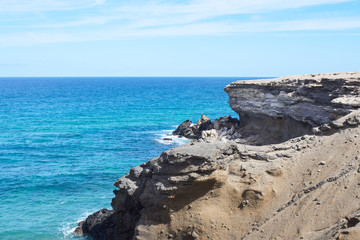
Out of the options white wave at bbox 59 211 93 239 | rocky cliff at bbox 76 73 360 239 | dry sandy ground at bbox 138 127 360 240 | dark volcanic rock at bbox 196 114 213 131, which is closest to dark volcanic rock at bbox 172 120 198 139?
dark volcanic rock at bbox 196 114 213 131

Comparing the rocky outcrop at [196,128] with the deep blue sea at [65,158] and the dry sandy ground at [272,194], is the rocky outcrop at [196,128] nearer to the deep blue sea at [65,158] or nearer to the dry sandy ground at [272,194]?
the deep blue sea at [65,158]

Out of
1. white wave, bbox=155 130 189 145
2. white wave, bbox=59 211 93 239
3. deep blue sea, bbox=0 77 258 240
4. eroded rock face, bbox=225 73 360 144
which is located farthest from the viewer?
white wave, bbox=155 130 189 145

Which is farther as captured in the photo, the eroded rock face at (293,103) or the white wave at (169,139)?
the white wave at (169,139)

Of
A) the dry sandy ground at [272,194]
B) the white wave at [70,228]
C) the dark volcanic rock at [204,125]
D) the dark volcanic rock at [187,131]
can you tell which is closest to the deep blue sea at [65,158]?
the white wave at [70,228]

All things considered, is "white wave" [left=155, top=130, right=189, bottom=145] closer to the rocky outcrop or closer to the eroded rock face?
the rocky outcrop

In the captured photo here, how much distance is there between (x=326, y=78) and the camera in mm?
A: 30703

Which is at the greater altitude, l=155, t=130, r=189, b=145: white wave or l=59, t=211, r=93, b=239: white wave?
l=155, t=130, r=189, b=145: white wave

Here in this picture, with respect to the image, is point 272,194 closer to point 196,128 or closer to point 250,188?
point 250,188

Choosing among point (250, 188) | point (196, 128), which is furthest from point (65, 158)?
point (250, 188)

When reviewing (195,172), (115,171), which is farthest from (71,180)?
(195,172)

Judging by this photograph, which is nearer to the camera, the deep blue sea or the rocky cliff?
the rocky cliff

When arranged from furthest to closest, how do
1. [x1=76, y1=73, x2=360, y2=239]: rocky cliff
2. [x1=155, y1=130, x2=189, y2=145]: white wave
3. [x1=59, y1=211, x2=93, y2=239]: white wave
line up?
[x1=155, y1=130, x2=189, y2=145]: white wave, [x1=59, y1=211, x2=93, y2=239]: white wave, [x1=76, y1=73, x2=360, y2=239]: rocky cliff

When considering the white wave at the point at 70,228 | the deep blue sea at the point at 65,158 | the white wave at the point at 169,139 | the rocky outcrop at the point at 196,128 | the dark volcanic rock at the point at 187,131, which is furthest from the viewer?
the dark volcanic rock at the point at 187,131

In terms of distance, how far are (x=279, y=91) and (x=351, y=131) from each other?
14.7 metres
